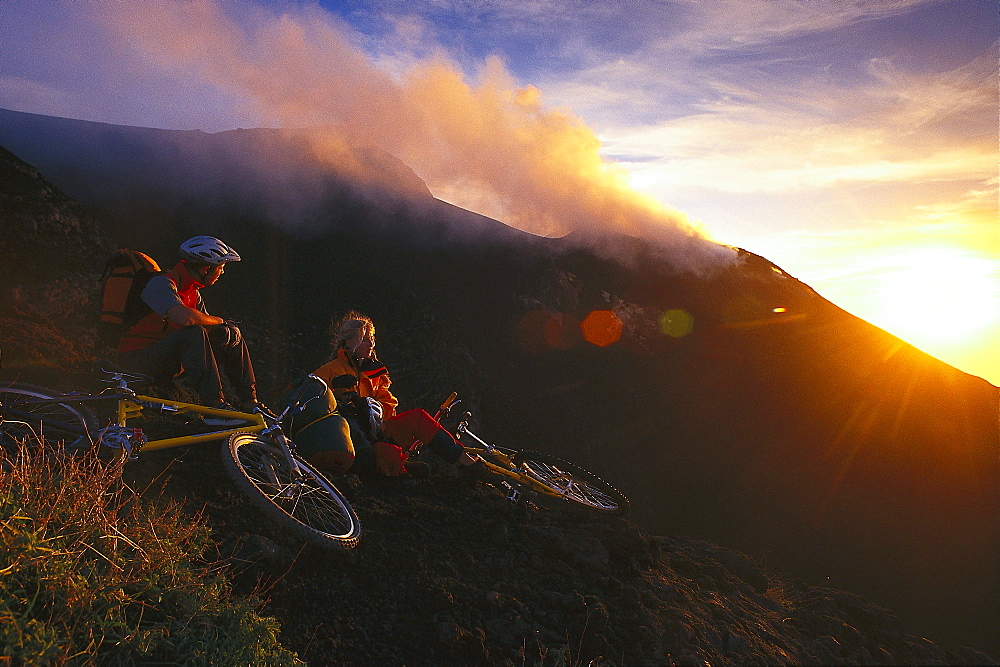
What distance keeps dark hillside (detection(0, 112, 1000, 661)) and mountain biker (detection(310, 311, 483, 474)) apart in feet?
31.8

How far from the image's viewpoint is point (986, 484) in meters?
18.8

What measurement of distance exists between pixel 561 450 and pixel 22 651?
1467 cm

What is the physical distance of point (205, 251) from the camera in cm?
444

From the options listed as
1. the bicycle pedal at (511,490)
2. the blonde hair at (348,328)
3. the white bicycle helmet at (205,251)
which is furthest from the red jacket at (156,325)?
the bicycle pedal at (511,490)

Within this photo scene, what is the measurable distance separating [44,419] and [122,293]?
1.00m

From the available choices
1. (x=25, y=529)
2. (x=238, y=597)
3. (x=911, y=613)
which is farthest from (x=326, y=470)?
(x=911, y=613)

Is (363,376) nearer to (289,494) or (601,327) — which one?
(289,494)

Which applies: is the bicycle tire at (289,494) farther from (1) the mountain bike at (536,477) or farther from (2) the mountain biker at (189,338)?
(1) the mountain bike at (536,477)

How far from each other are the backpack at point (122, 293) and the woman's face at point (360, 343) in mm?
1714

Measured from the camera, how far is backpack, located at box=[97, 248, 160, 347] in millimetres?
4188

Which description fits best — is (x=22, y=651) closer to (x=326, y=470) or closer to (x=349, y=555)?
(x=349, y=555)

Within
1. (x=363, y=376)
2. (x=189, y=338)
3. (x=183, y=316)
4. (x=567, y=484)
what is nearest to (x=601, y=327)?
(x=567, y=484)

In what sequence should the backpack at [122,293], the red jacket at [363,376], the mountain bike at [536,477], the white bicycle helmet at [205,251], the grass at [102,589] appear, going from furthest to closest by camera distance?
the mountain bike at [536,477] → the red jacket at [363,376] → the white bicycle helmet at [205,251] → the backpack at [122,293] → the grass at [102,589]

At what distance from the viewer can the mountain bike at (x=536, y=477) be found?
579cm
